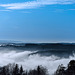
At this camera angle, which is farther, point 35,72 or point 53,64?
point 53,64

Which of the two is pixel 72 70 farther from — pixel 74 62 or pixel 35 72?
pixel 35 72

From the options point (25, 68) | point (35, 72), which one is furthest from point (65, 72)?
point (25, 68)

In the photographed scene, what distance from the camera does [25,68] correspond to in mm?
35250

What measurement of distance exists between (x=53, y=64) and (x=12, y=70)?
32.5 ft

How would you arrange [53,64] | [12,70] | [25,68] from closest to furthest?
[12,70], [25,68], [53,64]

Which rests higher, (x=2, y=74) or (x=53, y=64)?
(x=53, y=64)

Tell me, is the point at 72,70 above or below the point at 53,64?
below

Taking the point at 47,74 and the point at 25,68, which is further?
the point at 25,68

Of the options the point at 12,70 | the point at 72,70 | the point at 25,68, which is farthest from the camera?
the point at 25,68

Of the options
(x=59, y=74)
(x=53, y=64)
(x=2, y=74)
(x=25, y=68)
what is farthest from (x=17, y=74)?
(x=53, y=64)

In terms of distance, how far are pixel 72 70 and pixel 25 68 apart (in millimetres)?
8528

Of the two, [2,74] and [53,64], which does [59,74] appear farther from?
[53,64]

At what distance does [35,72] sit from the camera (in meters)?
29.3

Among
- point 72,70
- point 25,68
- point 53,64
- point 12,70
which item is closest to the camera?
point 72,70
